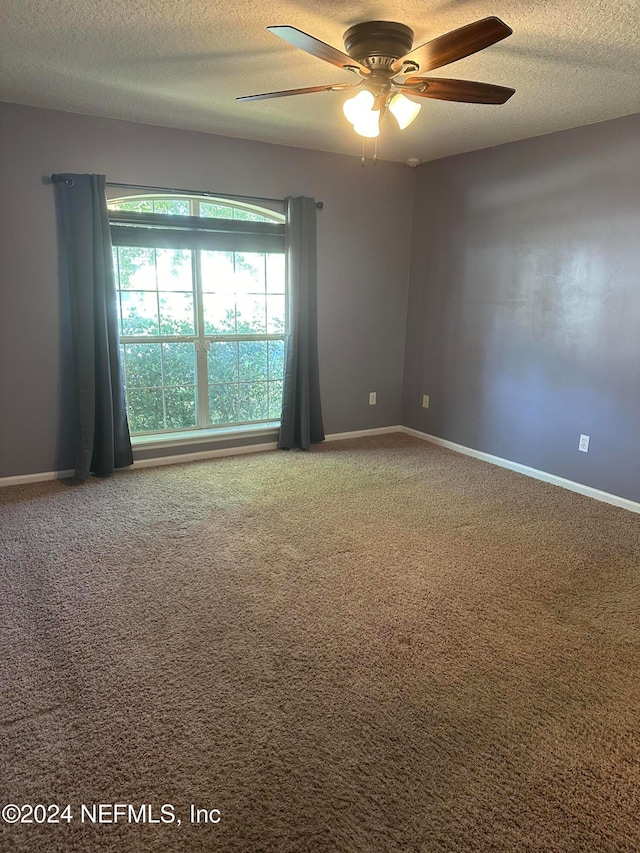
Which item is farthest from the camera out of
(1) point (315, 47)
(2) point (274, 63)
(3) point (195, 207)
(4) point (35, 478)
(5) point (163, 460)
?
(5) point (163, 460)

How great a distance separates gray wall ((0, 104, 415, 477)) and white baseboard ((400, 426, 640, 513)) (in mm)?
767

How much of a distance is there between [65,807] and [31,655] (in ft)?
2.45

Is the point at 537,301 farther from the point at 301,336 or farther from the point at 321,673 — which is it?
the point at 321,673

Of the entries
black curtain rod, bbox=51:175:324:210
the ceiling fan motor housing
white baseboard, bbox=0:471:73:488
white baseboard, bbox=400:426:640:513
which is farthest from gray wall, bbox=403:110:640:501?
white baseboard, bbox=0:471:73:488

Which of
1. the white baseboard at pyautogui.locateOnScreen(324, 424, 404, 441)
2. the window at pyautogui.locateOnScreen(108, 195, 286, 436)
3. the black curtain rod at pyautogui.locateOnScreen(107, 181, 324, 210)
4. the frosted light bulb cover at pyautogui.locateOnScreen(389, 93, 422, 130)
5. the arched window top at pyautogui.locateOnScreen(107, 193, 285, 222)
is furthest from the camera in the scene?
the white baseboard at pyautogui.locateOnScreen(324, 424, 404, 441)

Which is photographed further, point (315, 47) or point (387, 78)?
point (387, 78)

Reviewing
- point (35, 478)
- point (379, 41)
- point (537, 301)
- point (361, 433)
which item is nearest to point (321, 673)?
point (379, 41)

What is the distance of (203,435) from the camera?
14.9 ft

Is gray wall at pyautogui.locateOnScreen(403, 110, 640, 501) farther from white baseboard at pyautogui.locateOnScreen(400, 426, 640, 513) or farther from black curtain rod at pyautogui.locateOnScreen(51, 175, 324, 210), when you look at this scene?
black curtain rod at pyautogui.locateOnScreen(51, 175, 324, 210)

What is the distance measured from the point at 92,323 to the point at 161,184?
112 centimetres

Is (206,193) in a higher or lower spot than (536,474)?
higher

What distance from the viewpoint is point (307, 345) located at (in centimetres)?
465

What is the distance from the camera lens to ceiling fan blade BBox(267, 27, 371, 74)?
6.20 ft

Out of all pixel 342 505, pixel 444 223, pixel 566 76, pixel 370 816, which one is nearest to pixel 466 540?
pixel 342 505
